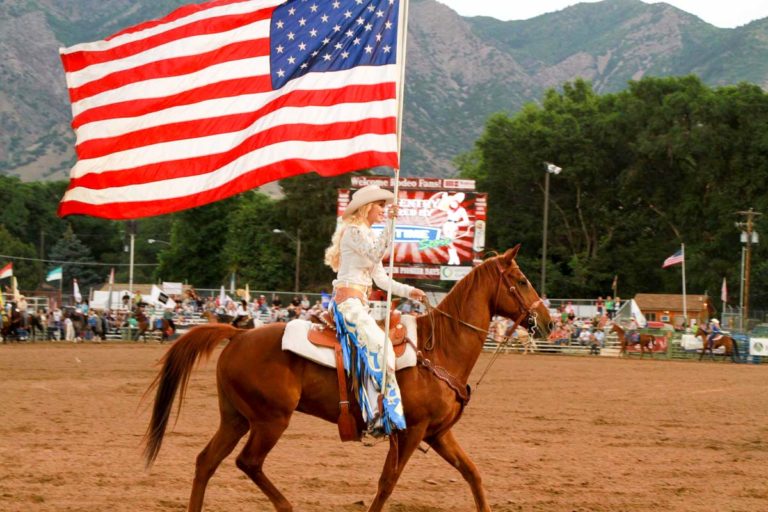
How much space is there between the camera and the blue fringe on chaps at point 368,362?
8.96 metres

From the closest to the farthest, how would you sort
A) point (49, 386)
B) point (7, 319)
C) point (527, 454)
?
point (527, 454) < point (49, 386) < point (7, 319)

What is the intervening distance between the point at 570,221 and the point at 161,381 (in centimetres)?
7027

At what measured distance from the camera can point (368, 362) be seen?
906 cm

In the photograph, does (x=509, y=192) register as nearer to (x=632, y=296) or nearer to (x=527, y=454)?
(x=632, y=296)

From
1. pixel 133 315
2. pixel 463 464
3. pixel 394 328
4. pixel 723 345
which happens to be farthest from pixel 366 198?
pixel 133 315

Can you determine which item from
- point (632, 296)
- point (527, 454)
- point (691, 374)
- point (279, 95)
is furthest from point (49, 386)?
point (632, 296)

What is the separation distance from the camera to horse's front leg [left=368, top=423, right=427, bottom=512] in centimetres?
869

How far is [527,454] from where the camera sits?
1293 centimetres

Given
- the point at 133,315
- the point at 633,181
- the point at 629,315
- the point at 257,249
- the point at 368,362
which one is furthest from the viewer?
the point at 257,249

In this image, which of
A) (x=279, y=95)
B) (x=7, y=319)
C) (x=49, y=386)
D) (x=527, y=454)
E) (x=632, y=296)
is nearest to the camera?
(x=279, y=95)

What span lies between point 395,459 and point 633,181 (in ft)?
225

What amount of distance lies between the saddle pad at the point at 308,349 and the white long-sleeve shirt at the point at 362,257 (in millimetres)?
530

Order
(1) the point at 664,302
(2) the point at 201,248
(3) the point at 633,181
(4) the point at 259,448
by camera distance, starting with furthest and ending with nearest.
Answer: (2) the point at 201,248 → (3) the point at 633,181 → (1) the point at 664,302 → (4) the point at 259,448

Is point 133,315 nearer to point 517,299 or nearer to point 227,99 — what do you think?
point 227,99
